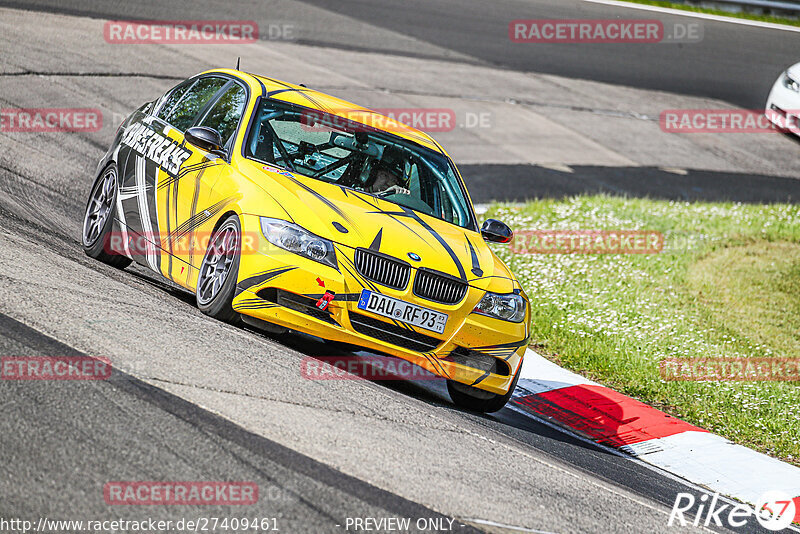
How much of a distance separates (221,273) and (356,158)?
1.57m

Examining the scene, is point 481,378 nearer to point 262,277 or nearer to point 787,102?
point 262,277

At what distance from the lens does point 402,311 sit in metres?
6.50

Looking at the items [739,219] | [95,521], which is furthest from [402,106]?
[95,521]

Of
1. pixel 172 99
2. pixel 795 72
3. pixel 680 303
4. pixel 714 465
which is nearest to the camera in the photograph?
pixel 714 465

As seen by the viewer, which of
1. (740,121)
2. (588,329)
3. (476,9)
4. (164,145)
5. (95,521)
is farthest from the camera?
(476,9)

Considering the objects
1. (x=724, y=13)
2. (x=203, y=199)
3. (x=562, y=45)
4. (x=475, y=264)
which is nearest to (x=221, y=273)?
(x=203, y=199)

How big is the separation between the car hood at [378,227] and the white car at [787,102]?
12.8m

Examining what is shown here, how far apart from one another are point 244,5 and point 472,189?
875cm

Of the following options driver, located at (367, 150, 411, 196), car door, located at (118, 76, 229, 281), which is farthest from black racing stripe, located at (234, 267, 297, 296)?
driver, located at (367, 150, 411, 196)

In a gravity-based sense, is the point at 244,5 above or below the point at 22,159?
above

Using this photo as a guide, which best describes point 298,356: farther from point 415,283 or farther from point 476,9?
point 476,9

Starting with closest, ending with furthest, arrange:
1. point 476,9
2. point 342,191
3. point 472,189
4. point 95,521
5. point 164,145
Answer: point 95,521, point 342,191, point 164,145, point 472,189, point 476,9

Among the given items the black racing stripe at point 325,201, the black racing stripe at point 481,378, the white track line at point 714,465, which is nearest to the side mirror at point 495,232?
the black racing stripe at point 481,378

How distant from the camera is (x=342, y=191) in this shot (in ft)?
23.7
